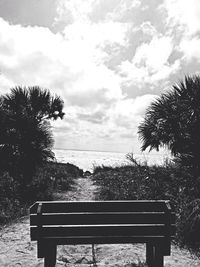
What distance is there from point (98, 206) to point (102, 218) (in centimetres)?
15

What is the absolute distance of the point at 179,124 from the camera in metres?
6.14

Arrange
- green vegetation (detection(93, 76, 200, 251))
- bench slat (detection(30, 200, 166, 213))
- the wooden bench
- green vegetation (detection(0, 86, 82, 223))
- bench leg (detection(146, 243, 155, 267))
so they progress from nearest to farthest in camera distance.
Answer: the wooden bench, bench slat (detection(30, 200, 166, 213)), bench leg (detection(146, 243, 155, 267)), green vegetation (detection(93, 76, 200, 251)), green vegetation (detection(0, 86, 82, 223))

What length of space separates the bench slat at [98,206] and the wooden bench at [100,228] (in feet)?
0.04

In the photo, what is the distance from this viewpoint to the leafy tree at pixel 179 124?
19.2 ft

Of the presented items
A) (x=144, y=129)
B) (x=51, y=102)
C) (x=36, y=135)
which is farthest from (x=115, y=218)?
(x=51, y=102)

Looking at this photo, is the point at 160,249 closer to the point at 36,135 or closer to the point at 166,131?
the point at 166,131

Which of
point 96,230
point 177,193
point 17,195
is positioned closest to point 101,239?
point 96,230

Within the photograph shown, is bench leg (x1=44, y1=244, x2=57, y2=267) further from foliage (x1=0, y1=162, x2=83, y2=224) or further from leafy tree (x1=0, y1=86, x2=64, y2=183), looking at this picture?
leafy tree (x1=0, y1=86, x2=64, y2=183)

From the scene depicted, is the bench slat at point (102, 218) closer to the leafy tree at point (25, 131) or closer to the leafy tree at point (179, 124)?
the leafy tree at point (179, 124)

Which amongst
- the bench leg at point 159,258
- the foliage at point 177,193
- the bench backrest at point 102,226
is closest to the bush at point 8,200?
the foliage at point 177,193

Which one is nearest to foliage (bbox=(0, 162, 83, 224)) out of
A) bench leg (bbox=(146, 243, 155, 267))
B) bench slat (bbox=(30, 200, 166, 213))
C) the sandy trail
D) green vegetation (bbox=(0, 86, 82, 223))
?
green vegetation (bbox=(0, 86, 82, 223))

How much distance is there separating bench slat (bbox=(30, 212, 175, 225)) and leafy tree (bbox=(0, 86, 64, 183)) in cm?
677

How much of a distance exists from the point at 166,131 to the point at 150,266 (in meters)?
3.56

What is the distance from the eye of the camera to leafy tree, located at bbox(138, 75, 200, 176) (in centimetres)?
585
